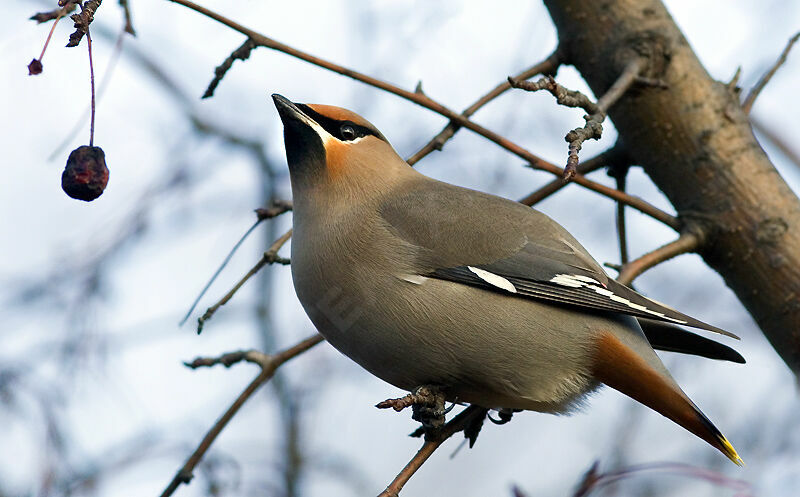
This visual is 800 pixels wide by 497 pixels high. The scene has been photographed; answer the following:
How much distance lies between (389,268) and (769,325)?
1285 millimetres

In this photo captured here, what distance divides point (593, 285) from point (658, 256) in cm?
26

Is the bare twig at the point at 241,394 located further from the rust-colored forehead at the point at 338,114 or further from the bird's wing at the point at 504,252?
the rust-colored forehead at the point at 338,114

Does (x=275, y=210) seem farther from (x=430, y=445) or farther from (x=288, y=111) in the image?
(x=430, y=445)

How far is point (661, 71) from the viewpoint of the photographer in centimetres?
365

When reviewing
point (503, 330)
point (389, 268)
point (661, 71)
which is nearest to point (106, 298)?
point (389, 268)

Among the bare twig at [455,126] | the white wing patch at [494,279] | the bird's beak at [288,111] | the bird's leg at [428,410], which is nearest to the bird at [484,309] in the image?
the white wing patch at [494,279]

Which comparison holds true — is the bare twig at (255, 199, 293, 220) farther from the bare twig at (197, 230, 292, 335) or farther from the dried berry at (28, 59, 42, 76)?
the dried berry at (28, 59, 42, 76)

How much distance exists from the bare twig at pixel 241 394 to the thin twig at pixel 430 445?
519 mm

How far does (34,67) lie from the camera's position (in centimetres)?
252

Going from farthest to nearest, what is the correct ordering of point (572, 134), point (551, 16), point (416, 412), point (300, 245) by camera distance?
point (551, 16)
point (300, 245)
point (416, 412)
point (572, 134)

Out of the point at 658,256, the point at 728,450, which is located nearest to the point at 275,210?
the point at 658,256

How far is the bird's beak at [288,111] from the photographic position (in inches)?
145

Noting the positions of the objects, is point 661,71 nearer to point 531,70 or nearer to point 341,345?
point 531,70

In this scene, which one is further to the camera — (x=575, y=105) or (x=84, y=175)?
(x=575, y=105)
